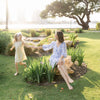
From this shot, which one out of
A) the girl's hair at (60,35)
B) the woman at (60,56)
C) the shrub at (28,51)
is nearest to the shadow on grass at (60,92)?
the woman at (60,56)

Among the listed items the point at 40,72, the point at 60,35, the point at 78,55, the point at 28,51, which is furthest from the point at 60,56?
the point at 28,51

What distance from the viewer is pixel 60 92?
3.79m

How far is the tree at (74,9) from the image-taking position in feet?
78.1

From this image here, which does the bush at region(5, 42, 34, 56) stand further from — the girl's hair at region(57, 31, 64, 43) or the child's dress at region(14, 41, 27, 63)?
the girl's hair at region(57, 31, 64, 43)

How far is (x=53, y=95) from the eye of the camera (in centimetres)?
366

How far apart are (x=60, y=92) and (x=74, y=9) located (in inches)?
852

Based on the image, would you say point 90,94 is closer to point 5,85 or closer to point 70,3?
point 5,85

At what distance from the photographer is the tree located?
23812mm

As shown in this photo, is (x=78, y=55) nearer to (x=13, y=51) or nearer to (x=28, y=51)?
(x=28, y=51)

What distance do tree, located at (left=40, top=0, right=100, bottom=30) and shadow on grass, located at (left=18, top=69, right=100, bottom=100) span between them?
2044 centimetres

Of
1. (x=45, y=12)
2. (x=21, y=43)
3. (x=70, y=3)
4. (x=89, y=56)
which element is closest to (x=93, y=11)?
(x=70, y=3)

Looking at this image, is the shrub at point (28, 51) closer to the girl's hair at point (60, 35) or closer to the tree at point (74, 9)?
the girl's hair at point (60, 35)

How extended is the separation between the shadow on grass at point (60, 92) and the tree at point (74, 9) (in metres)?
20.4

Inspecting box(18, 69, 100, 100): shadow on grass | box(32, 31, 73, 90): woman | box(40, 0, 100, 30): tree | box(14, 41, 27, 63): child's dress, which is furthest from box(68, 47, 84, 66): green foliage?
box(40, 0, 100, 30): tree
